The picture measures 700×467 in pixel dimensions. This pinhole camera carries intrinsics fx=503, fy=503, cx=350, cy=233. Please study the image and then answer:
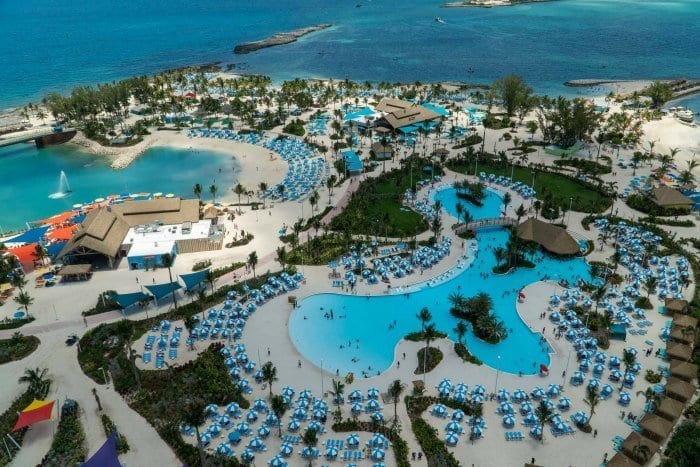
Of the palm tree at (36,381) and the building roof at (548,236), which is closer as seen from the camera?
the palm tree at (36,381)

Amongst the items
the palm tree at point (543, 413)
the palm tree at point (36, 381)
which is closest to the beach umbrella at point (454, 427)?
the palm tree at point (543, 413)

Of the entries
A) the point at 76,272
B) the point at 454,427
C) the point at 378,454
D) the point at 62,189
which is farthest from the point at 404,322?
the point at 62,189

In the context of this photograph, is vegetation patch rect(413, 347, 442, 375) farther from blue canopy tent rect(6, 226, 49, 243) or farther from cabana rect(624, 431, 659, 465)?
blue canopy tent rect(6, 226, 49, 243)

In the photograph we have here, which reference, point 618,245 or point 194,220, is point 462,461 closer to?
point 618,245

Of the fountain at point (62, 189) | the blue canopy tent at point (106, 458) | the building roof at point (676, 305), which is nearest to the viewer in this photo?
the blue canopy tent at point (106, 458)

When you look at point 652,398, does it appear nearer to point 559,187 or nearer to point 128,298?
point 559,187

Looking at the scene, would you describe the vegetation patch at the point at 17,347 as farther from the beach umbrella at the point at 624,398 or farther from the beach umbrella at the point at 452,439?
the beach umbrella at the point at 624,398
